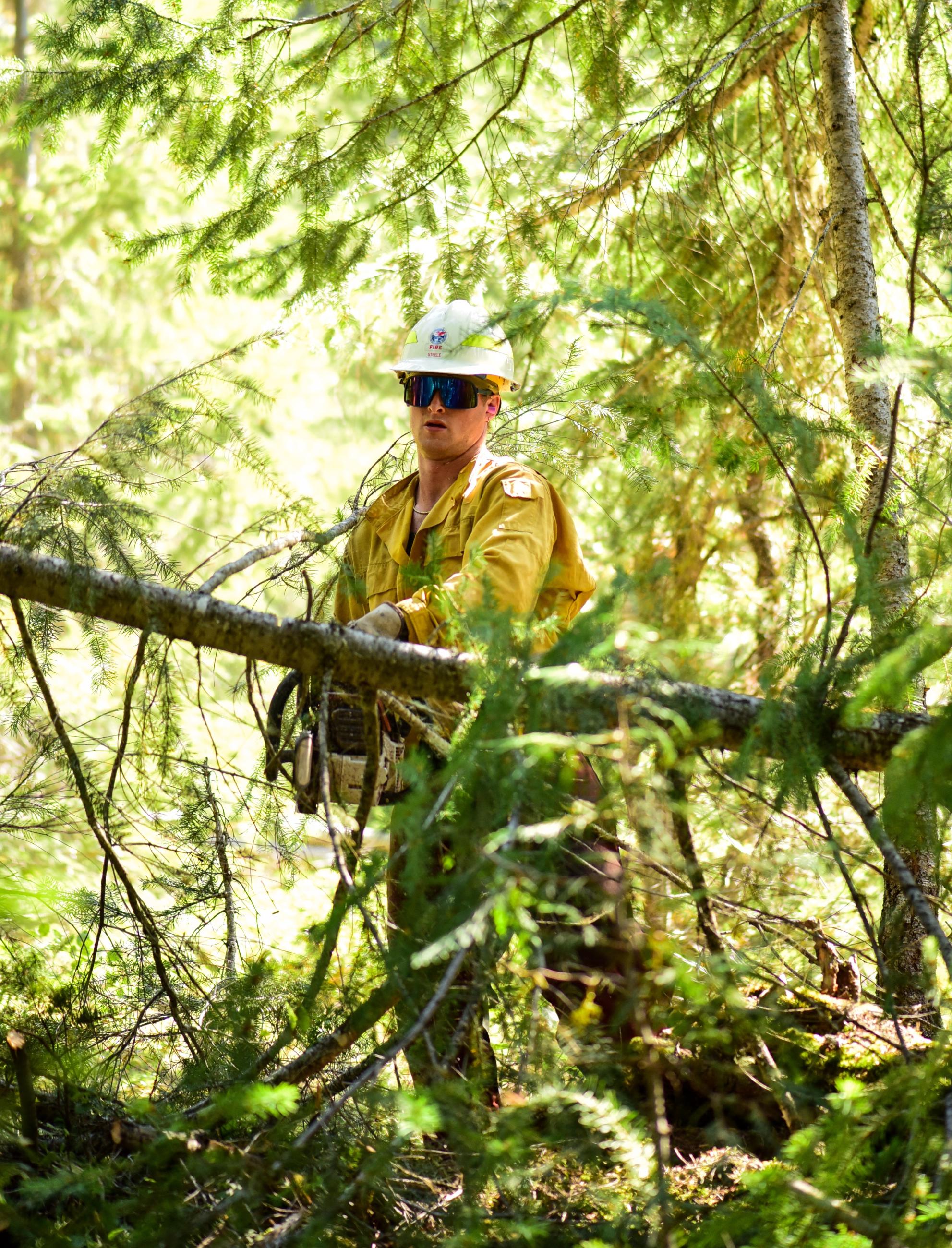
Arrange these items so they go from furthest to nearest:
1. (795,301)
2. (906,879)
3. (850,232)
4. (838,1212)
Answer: (850,232), (795,301), (906,879), (838,1212)

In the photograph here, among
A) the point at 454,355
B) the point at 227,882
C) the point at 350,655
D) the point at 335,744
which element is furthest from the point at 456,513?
the point at 227,882

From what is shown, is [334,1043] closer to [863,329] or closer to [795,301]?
[795,301]

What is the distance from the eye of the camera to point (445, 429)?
137 inches

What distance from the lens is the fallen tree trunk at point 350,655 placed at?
6.45ft

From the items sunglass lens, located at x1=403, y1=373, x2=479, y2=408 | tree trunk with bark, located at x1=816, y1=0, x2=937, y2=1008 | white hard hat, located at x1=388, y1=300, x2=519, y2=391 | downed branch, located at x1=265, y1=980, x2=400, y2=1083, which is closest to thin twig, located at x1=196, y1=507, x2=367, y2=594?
sunglass lens, located at x1=403, y1=373, x2=479, y2=408

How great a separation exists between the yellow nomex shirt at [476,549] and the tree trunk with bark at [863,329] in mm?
876

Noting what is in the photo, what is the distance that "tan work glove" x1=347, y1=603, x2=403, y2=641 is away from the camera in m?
2.62

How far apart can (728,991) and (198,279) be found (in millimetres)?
11350

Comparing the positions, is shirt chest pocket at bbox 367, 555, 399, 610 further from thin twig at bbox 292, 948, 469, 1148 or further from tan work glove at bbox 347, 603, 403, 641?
thin twig at bbox 292, 948, 469, 1148

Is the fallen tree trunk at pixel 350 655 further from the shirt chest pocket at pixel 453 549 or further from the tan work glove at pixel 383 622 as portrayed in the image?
the shirt chest pocket at pixel 453 549

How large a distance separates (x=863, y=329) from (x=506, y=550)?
134 centimetres

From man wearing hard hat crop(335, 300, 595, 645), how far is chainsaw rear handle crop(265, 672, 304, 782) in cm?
22

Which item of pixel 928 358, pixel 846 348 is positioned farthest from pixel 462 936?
pixel 846 348

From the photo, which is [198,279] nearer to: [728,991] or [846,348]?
[846,348]
